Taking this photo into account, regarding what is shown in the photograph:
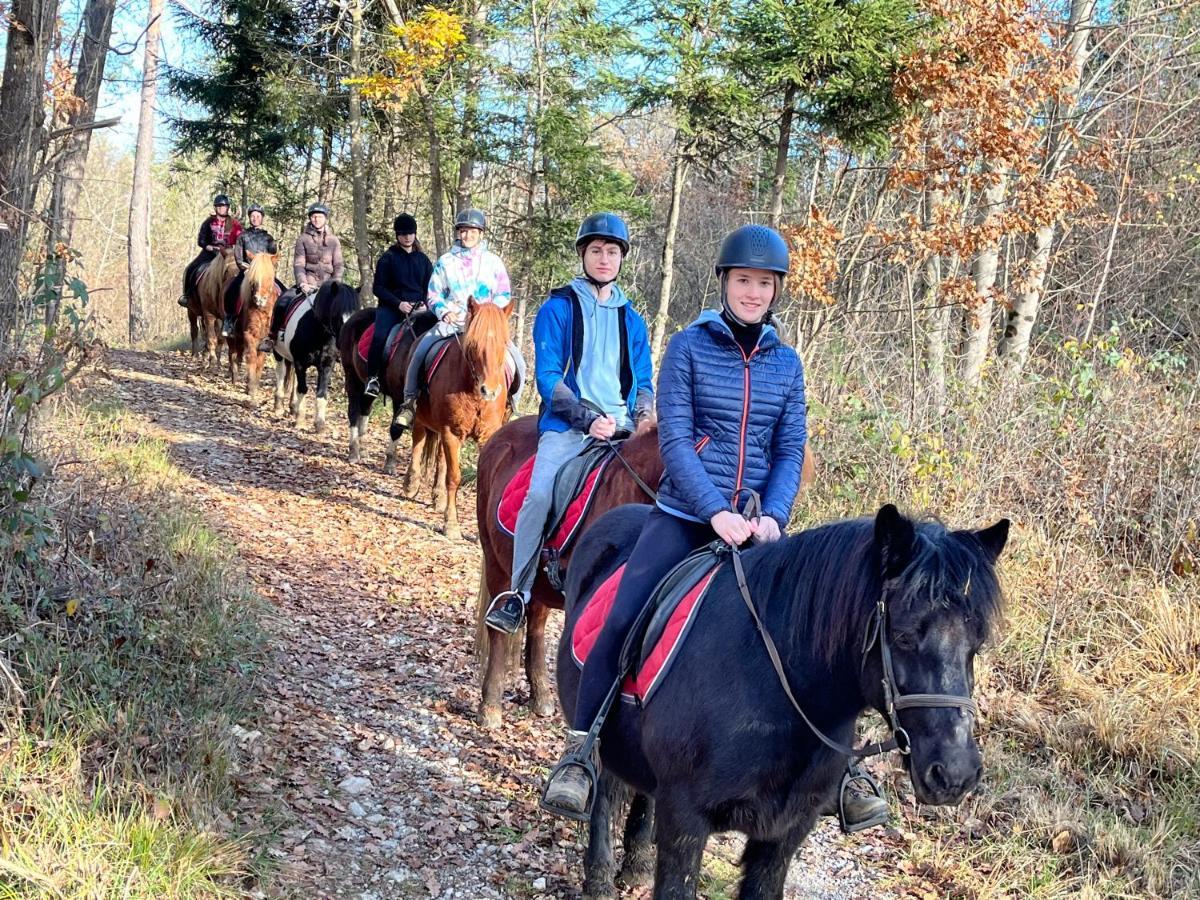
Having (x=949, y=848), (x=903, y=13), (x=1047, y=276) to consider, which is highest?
(x=903, y=13)

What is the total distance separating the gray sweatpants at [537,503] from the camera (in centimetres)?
528

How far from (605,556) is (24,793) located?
7.82ft

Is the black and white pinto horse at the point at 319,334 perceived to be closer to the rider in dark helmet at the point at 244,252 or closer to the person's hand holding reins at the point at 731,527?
the rider in dark helmet at the point at 244,252

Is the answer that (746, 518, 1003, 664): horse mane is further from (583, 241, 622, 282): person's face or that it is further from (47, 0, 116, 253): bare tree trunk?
(47, 0, 116, 253): bare tree trunk

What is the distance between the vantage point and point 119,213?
100 feet

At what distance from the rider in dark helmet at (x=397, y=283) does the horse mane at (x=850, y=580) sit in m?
9.14

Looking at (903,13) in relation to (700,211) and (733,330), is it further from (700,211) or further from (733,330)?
(700,211)

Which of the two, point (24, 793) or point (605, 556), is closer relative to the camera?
point (24, 793)

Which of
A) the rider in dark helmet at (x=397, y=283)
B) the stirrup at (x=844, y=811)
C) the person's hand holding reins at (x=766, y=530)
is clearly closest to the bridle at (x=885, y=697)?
the stirrup at (x=844, y=811)

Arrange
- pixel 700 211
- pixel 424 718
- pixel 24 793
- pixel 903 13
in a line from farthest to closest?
pixel 700 211
pixel 903 13
pixel 424 718
pixel 24 793

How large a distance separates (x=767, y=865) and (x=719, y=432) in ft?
5.08

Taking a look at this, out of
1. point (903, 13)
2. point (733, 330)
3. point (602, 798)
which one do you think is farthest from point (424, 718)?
point (903, 13)

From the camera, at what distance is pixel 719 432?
354 cm

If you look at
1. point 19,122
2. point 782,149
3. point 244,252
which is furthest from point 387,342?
point 244,252
